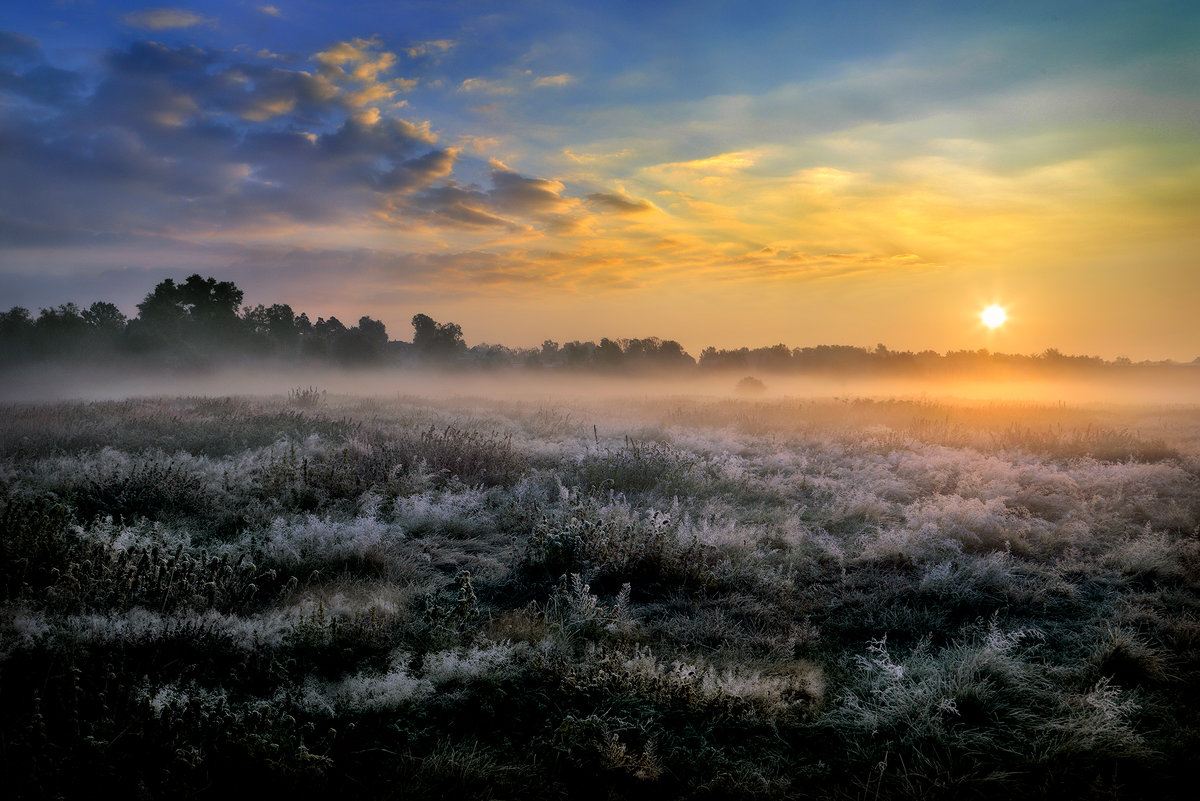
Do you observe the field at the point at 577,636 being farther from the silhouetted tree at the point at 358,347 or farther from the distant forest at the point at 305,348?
the silhouetted tree at the point at 358,347

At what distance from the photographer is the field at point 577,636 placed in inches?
128

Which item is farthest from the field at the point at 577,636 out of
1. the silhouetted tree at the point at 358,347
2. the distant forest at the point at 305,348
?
the silhouetted tree at the point at 358,347

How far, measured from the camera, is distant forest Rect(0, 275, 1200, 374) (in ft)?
114

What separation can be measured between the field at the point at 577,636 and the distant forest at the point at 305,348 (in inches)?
1281

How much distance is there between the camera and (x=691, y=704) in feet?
12.7

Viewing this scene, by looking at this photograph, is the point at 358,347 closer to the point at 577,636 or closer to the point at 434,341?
the point at 434,341

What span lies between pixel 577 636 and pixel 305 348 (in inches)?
2139

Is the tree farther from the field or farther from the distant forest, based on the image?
the field

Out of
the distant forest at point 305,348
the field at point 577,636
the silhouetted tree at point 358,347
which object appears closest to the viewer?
the field at point 577,636

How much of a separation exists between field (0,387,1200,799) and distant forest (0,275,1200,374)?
32533 mm

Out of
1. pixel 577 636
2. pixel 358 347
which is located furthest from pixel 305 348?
pixel 577 636

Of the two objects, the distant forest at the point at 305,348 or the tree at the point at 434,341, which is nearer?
the distant forest at the point at 305,348

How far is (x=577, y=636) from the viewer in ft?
15.7

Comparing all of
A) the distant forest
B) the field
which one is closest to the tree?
the distant forest
